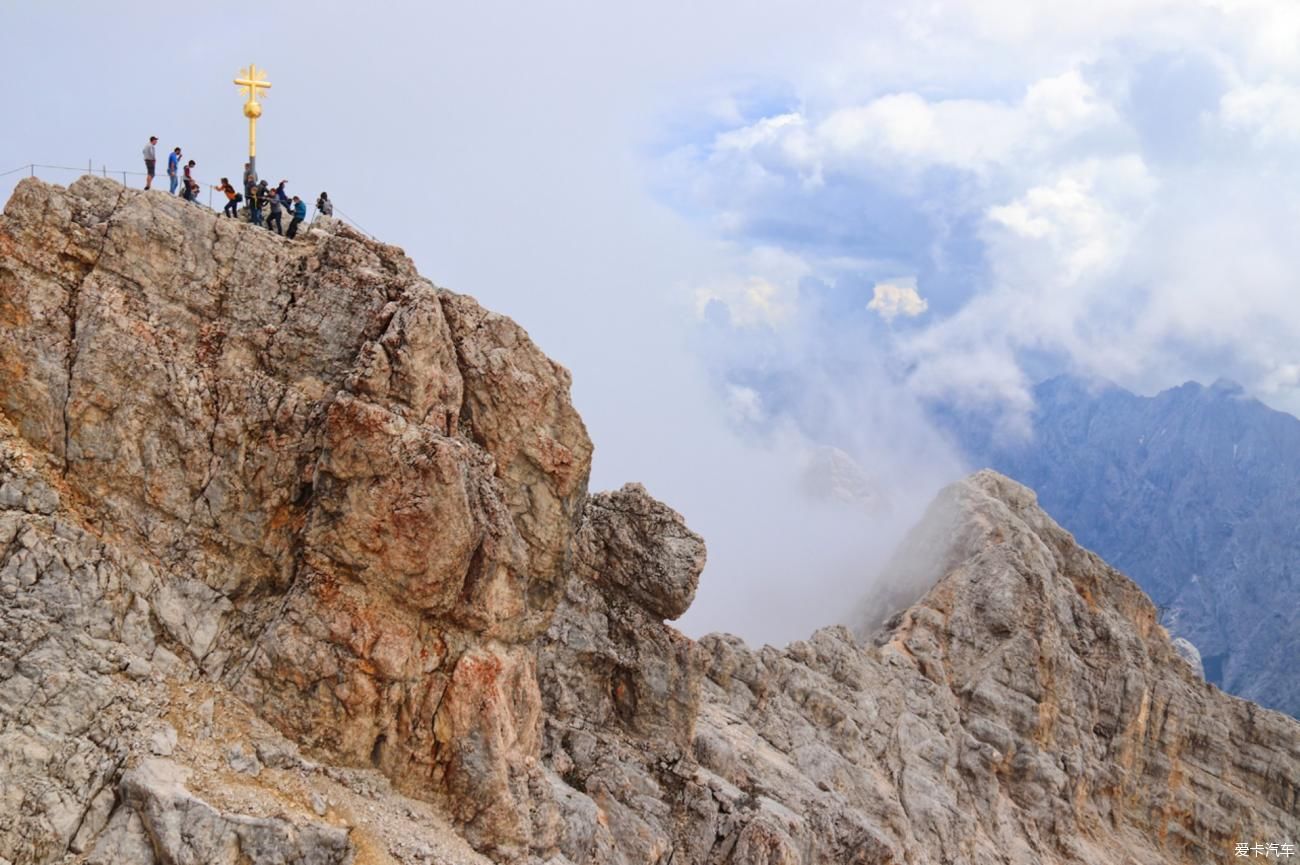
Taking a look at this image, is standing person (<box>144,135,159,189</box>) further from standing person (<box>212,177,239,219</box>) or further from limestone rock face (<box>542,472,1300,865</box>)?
limestone rock face (<box>542,472,1300,865</box>)

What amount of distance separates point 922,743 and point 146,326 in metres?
49.9

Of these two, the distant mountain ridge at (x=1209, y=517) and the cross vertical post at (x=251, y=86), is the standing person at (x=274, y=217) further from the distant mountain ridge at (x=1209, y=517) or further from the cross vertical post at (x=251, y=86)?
the distant mountain ridge at (x=1209, y=517)

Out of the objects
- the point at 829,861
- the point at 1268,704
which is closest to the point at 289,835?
the point at 829,861

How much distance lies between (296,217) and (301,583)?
14647 millimetres

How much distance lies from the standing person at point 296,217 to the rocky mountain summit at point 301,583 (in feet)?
3.31

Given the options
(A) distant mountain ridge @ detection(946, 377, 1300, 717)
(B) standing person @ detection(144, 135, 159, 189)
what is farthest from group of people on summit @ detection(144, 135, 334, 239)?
(A) distant mountain ridge @ detection(946, 377, 1300, 717)

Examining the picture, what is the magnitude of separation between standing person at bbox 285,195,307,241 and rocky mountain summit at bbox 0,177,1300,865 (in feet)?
3.31

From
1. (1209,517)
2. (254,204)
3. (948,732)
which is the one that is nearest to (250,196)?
(254,204)

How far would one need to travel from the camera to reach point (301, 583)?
3897 cm

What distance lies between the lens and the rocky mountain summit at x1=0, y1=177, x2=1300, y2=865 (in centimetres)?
3444

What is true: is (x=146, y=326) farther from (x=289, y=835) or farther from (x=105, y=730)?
(x=289, y=835)

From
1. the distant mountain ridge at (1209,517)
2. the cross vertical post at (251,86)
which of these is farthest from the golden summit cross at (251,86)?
the distant mountain ridge at (1209,517)

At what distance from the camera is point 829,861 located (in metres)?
55.6

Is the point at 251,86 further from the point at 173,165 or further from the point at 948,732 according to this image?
the point at 948,732
